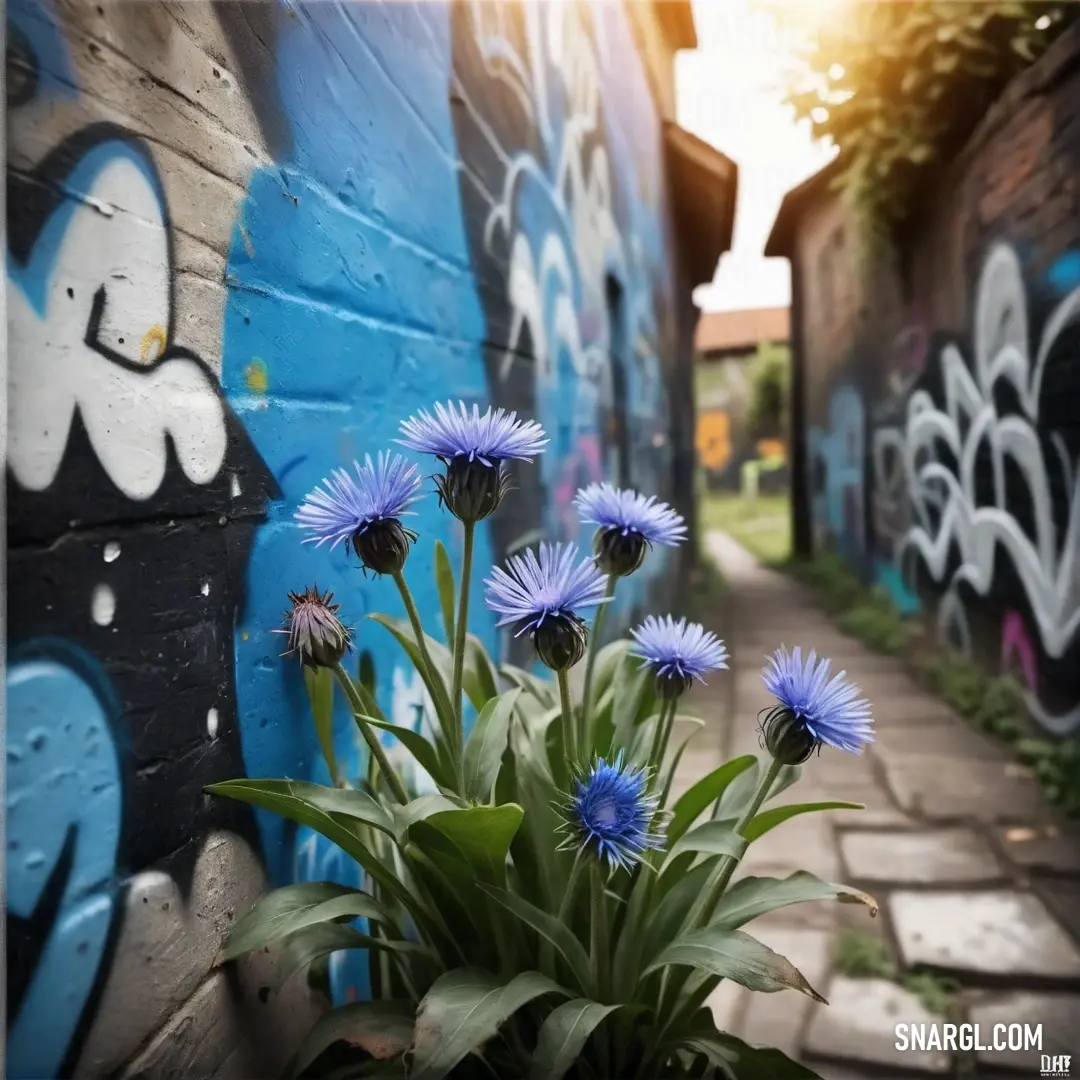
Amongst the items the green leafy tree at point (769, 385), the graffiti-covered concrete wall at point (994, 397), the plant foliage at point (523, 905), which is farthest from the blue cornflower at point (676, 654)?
the green leafy tree at point (769, 385)

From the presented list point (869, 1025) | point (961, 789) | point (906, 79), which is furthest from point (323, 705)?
point (906, 79)

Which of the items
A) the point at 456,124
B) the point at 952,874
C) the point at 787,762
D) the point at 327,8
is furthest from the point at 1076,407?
the point at 327,8

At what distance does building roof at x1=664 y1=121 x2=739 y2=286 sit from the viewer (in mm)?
7254

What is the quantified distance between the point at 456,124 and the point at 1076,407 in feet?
7.96

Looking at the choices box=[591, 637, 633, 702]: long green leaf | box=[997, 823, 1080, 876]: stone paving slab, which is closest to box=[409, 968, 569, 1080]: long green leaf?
box=[591, 637, 633, 702]: long green leaf

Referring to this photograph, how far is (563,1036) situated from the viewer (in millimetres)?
1010

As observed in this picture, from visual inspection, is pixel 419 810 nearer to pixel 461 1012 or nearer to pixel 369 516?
pixel 461 1012

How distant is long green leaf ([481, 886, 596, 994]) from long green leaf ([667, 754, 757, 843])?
0.23 metres

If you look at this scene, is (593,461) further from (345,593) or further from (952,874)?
(345,593)

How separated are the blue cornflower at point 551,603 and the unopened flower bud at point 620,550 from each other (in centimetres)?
13

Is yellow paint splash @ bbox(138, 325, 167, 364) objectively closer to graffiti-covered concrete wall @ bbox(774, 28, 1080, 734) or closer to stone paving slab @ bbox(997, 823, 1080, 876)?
stone paving slab @ bbox(997, 823, 1080, 876)

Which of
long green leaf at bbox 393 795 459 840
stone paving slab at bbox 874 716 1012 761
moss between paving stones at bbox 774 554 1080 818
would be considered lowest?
stone paving slab at bbox 874 716 1012 761

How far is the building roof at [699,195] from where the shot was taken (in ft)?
23.8

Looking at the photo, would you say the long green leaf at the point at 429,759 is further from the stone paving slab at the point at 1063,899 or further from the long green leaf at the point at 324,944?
the stone paving slab at the point at 1063,899
